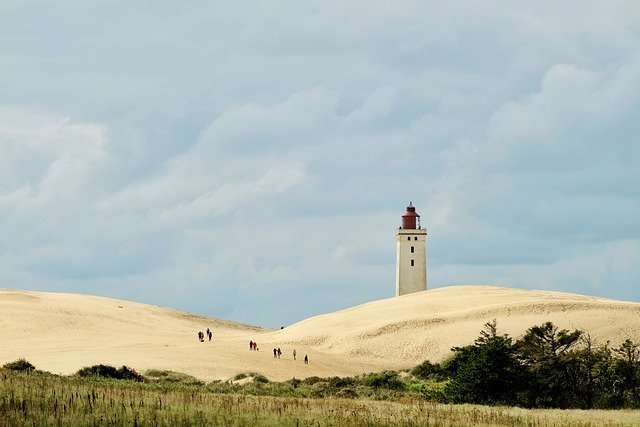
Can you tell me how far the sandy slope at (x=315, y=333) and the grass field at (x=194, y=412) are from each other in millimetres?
24242

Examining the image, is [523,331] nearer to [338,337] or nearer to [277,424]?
[338,337]

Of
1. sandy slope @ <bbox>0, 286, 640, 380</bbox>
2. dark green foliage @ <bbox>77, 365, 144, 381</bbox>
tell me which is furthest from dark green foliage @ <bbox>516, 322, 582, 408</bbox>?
sandy slope @ <bbox>0, 286, 640, 380</bbox>

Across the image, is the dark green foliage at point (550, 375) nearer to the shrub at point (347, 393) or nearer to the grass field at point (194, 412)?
the shrub at point (347, 393)

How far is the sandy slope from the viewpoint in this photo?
54.0 m

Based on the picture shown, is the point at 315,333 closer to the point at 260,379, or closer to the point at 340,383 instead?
the point at 260,379

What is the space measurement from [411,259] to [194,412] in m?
71.2

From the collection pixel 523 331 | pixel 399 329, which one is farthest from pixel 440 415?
pixel 399 329

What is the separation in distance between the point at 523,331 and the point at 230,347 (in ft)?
58.4

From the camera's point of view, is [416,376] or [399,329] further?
[399,329]

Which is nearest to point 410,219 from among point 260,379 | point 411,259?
point 411,259

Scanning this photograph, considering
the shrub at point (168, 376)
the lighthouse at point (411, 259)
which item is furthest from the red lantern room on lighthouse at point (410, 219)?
the shrub at point (168, 376)

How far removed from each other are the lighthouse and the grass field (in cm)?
6296

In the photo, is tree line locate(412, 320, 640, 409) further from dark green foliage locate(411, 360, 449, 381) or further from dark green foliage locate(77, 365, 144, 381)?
dark green foliage locate(77, 365, 144, 381)

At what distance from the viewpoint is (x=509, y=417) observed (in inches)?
961
